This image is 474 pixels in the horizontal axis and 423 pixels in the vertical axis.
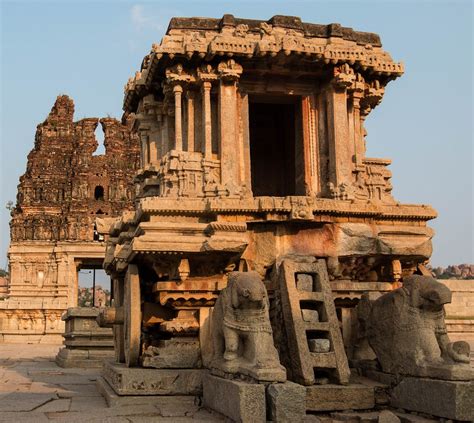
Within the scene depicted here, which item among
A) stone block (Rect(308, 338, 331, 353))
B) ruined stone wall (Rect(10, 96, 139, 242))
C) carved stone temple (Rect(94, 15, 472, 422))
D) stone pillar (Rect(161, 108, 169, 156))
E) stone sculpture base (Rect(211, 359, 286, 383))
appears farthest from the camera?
ruined stone wall (Rect(10, 96, 139, 242))

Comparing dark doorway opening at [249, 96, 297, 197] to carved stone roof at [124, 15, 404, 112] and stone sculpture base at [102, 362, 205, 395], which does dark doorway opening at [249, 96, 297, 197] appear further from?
stone sculpture base at [102, 362, 205, 395]

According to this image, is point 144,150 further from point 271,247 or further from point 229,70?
point 271,247

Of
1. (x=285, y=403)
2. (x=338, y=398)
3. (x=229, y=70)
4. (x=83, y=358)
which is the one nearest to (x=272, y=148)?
(x=229, y=70)

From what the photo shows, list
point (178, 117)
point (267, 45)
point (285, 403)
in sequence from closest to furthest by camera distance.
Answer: point (285, 403)
point (267, 45)
point (178, 117)

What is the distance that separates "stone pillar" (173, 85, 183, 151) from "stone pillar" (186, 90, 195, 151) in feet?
0.39

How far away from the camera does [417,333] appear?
6.98m

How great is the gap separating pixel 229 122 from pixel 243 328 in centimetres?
345

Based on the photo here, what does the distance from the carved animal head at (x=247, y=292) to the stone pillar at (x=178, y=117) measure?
310 centimetres

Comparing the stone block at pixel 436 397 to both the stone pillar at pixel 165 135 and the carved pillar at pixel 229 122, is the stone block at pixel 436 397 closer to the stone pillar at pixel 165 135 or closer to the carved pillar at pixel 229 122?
the carved pillar at pixel 229 122

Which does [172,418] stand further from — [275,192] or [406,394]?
[275,192]

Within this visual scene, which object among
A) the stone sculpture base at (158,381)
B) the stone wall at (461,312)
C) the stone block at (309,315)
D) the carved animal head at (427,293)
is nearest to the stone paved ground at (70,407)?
the stone sculpture base at (158,381)

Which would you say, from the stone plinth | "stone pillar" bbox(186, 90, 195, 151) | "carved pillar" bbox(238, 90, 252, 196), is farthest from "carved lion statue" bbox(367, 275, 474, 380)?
the stone plinth

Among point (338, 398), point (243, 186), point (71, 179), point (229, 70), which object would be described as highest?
point (71, 179)

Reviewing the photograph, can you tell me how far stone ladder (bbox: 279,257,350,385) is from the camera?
7055mm
